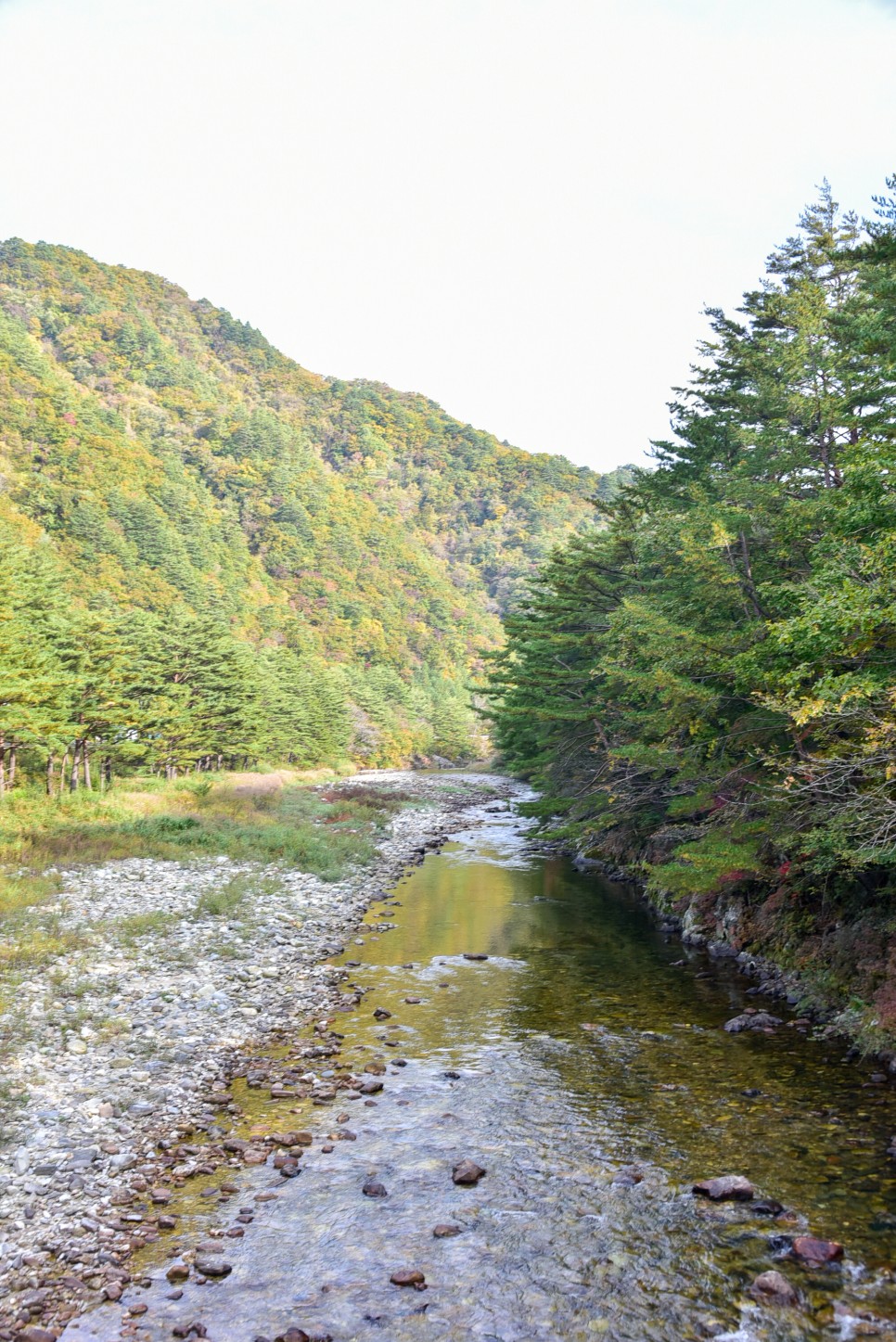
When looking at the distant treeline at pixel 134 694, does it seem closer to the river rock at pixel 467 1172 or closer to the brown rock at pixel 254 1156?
the brown rock at pixel 254 1156

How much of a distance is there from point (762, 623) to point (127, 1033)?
12249 millimetres

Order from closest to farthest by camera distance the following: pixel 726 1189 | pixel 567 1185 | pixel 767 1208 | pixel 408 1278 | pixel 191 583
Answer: pixel 408 1278, pixel 767 1208, pixel 726 1189, pixel 567 1185, pixel 191 583

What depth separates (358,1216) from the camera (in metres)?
8.01

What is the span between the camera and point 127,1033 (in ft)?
39.5

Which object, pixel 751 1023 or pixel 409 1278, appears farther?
pixel 751 1023

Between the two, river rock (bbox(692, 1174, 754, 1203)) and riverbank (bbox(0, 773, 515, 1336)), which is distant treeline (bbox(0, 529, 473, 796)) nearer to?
riverbank (bbox(0, 773, 515, 1336))

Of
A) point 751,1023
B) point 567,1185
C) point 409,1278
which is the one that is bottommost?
point 751,1023

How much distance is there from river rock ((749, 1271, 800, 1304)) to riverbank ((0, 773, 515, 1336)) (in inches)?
216

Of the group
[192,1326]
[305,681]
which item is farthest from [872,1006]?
[305,681]

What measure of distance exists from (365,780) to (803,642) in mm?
62942

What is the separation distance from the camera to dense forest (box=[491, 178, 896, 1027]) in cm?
1032

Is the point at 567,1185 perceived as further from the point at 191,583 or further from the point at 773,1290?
the point at 191,583

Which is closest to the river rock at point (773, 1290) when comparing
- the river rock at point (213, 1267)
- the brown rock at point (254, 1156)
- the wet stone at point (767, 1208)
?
the wet stone at point (767, 1208)

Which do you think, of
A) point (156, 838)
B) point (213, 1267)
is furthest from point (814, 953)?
point (156, 838)
